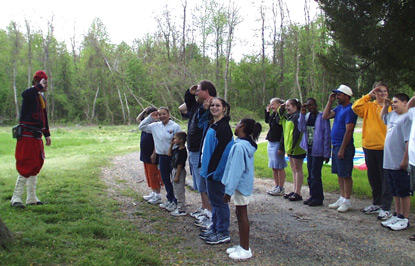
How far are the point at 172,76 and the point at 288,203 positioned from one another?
28.8m

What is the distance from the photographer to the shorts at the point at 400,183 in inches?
175

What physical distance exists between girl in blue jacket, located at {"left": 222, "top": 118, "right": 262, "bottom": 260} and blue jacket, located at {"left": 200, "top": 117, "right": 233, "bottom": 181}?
0.17 metres

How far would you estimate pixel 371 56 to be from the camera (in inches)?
275

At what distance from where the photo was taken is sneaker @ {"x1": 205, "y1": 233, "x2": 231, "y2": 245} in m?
3.99

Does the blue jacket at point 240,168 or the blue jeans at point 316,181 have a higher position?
the blue jacket at point 240,168

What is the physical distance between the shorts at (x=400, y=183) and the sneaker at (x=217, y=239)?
94.5 inches

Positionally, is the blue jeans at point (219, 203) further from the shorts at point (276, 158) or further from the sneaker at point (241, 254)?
the shorts at point (276, 158)

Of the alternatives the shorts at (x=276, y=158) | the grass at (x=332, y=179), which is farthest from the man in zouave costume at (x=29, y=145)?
the grass at (x=332, y=179)

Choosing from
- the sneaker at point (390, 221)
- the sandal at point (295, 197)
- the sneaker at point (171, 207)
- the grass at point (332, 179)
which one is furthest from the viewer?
the grass at point (332, 179)

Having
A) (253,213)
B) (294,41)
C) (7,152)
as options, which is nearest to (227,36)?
(294,41)

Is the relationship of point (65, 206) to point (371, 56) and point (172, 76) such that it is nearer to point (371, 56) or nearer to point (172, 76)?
point (371, 56)

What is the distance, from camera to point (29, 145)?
16.3 feet

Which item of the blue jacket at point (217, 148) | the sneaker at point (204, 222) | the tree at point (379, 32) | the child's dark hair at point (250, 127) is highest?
the tree at point (379, 32)

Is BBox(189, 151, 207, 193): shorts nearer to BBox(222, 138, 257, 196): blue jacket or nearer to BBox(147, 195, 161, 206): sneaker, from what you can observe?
BBox(222, 138, 257, 196): blue jacket
